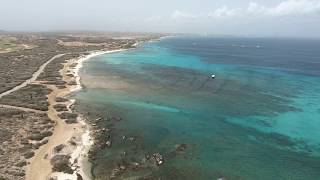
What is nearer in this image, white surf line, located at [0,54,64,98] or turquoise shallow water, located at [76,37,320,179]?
turquoise shallow water, located at [76,37,320,179]

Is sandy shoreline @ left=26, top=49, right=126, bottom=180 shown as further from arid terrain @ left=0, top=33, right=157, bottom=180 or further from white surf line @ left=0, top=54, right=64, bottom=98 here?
white surf line @ left=0, top=54, right=64, bottom=98

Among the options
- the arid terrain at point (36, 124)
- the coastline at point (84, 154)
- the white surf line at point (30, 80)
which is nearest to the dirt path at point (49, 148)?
the arid terrain at point (36, 124)

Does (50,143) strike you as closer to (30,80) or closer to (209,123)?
(209,123)

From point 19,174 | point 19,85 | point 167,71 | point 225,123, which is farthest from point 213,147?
point 167,71

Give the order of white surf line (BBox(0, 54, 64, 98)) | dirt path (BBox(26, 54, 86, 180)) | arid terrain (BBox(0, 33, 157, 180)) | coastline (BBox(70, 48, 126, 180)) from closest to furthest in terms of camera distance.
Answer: dirt path (BBox(26, 54, 86, 180)) → coastline (BBox(70, 48, 126, 180)) → arid terrain (BBox(0, 33, 157, 180)) → white surf line (BBox(0, 54, 64, 98))

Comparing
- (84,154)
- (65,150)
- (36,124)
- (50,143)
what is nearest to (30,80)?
(36,124)

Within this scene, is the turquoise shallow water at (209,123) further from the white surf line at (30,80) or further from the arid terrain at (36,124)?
the white surf line at (30,80)

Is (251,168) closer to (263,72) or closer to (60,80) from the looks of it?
(60,80)

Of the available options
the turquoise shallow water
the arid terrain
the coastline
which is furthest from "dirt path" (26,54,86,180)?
the turquoise shallow water
